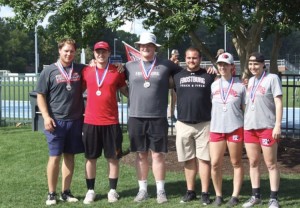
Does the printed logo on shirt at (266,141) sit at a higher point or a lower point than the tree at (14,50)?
lower

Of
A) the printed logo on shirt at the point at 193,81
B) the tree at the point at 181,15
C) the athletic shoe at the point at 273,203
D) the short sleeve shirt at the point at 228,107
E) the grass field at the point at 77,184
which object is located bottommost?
the grass field at the point at 77,184

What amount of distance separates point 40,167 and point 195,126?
146 inches

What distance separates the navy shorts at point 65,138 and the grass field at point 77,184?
679 millimetres

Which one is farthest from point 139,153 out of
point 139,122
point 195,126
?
point 195,126

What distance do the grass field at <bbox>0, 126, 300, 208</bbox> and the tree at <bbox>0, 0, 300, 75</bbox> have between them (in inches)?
87.6

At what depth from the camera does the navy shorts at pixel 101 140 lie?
244 inches

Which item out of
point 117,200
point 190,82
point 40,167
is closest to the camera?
point 190,82

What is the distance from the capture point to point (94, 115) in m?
6.14

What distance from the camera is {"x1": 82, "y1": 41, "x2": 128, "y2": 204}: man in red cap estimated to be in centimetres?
609

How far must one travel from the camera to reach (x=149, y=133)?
20.2 feet

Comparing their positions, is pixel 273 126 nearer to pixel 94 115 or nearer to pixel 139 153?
pixel 139 153

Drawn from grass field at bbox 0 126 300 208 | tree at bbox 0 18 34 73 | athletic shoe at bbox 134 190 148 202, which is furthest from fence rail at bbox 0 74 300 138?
tree at bbox 0 18 34 73

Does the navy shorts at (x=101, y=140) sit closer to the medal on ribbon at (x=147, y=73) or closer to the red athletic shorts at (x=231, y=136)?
the medal on ribbon at (x=147, y=73)

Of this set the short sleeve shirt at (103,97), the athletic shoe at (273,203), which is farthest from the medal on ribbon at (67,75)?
the athletic shoe at (273,203)
